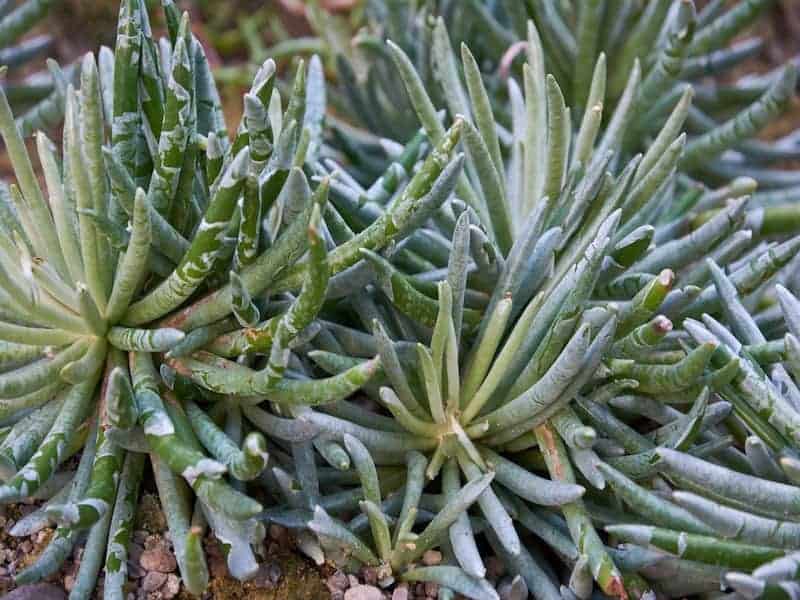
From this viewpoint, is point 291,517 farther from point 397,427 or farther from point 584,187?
point 584,187

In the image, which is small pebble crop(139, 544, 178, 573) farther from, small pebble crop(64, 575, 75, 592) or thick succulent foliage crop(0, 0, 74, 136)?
thick succulent foliage crop(0, 0, 74, 136)

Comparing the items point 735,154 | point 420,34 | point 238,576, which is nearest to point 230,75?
point 420,34

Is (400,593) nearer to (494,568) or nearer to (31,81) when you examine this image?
(494,568)

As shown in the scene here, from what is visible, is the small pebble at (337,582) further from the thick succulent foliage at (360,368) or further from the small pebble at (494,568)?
the small pebble at (494,568)

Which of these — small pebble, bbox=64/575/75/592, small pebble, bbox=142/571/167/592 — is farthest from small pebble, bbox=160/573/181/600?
small pebble, bbox=64/575/75/592

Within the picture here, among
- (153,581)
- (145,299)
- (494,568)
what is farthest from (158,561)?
(494,568)

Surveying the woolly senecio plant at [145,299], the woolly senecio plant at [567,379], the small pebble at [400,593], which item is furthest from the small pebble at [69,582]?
the small pebble at [400,593]
